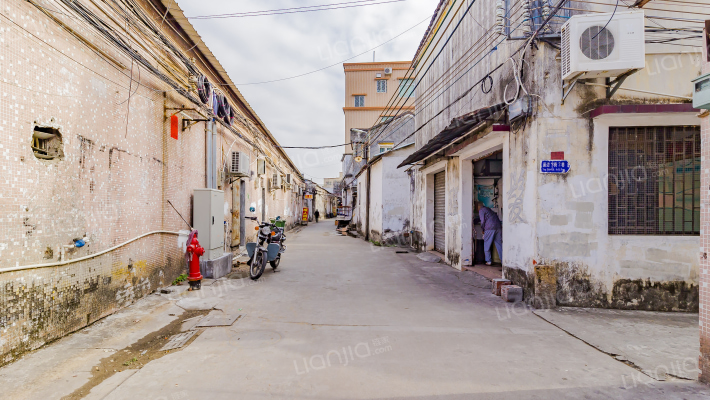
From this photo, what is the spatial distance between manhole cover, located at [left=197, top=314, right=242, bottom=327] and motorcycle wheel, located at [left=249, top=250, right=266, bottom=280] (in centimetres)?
254

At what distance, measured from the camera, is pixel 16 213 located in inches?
130

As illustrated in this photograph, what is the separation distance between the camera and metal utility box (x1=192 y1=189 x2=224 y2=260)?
7445 mm

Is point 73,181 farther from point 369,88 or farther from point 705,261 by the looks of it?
point 369,88

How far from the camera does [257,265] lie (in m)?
7.45

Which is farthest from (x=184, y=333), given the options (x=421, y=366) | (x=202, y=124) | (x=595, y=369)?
(x=202, y=124)

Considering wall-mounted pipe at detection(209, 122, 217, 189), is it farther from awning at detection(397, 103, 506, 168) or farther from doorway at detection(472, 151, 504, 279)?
doorway at detection(472, 151, 504, 279)

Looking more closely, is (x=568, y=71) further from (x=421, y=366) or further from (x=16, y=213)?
(x=16, y=213)

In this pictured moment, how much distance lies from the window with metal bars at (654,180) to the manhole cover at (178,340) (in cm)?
590

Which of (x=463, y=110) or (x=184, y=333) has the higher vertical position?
(x=463, y=110)

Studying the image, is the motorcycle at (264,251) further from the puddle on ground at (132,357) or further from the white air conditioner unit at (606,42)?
the white air conditioner unit at (606,42)

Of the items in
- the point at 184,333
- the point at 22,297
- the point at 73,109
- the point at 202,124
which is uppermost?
the point at 202,124

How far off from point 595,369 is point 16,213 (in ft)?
17.7

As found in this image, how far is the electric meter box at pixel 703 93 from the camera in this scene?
9.35 feet

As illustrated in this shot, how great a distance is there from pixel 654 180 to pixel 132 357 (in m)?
7.08
